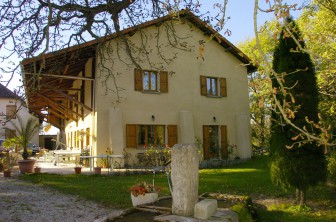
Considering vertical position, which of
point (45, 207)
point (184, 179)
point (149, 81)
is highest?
point (149, 81)

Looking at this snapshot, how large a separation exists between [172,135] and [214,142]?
9.76 feet

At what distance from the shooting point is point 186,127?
17609 mm

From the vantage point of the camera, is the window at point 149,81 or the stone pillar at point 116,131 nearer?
the stone pillar at point 116,131

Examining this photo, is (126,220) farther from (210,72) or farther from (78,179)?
(210,72)

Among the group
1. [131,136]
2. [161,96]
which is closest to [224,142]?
[161,96]

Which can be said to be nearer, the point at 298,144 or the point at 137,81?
the point at 298,144

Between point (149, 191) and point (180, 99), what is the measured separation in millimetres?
11579

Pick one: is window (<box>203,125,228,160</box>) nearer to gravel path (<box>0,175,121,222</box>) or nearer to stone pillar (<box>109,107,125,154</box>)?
stone pillar (<box>109,107,125,154</box>)

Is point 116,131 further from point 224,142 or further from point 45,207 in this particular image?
point 45,207

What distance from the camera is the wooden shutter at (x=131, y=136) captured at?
16.1m

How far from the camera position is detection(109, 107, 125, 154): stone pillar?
15.6 m

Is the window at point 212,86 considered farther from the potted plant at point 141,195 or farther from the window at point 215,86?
the potted plant at point 141,195

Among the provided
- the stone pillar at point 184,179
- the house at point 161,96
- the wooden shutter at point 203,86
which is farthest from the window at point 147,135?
the stone pillar at point 184,179

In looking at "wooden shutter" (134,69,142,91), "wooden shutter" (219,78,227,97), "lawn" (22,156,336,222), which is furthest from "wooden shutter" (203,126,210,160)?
"lawn" (22,156,336,222)
